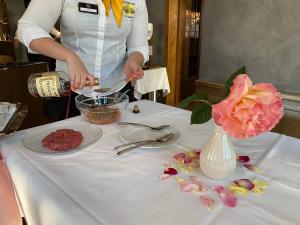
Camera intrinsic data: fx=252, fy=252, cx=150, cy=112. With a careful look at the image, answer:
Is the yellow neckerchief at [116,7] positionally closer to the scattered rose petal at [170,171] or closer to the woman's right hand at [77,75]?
the woman's right hand at [77,75]

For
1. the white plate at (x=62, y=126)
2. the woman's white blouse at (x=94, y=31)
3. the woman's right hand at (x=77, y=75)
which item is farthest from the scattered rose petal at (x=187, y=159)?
the woman's white blouse at (x=94, y=31)

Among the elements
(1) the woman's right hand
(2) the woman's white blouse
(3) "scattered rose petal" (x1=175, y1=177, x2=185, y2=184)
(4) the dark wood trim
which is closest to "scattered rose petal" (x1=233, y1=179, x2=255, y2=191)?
(3) "scattered rose petal" (x1=175, y1=177, x2=185, y2=184)

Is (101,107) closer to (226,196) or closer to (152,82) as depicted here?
(226,196)

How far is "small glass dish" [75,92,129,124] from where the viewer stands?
0.91 metres

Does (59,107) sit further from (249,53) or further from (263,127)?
(249,53)

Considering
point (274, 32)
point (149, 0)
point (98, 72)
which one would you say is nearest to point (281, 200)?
point (98, 72)

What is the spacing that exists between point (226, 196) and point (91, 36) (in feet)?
2.85

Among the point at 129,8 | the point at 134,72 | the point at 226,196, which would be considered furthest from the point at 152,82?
the point at 226,196

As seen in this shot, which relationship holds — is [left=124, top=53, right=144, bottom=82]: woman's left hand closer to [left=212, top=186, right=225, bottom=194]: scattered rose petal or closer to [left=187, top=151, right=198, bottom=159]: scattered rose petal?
[left=187, top=151, right=198, bottom=159]: scattered rose petal

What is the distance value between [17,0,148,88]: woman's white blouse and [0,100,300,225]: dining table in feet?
1.41

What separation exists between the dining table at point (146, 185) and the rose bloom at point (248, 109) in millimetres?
157

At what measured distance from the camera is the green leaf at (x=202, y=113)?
0.56 m

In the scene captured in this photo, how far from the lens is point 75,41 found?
1.11 metres

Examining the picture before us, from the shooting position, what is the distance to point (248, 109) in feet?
1.47
